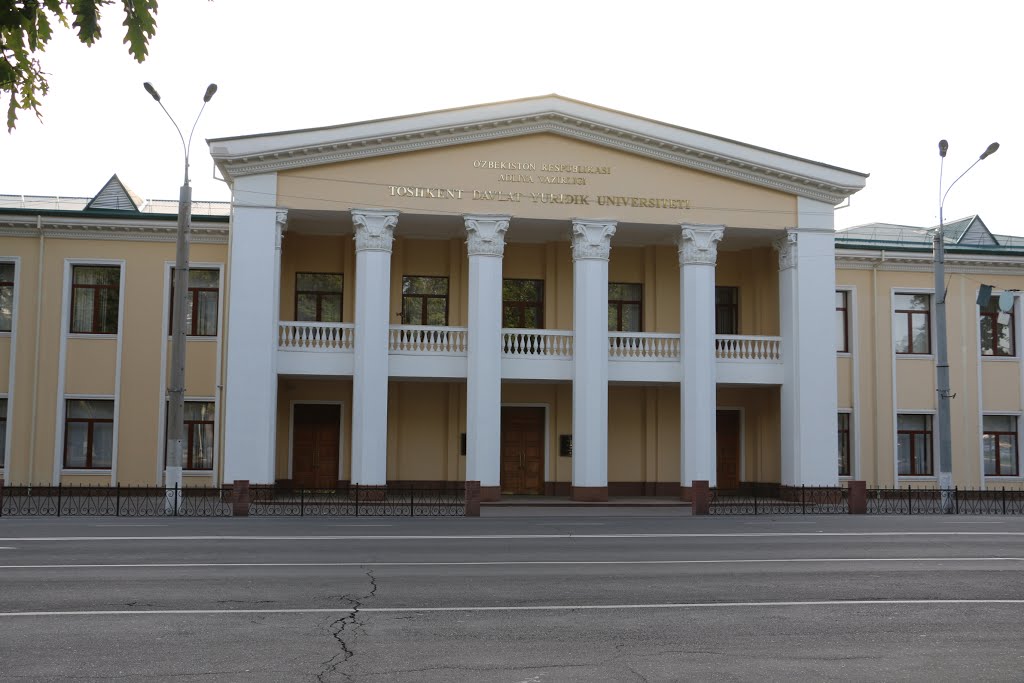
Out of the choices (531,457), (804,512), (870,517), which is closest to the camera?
(870,517)

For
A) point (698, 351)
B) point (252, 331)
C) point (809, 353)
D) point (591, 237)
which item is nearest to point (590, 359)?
point (698, 351)

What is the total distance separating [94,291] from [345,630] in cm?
2444

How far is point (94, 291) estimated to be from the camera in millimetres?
30516

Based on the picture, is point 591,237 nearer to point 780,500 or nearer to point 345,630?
point 780,500

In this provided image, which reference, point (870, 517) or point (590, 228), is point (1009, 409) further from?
point (590, 228)

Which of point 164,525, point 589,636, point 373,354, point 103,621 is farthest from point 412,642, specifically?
point 373,354

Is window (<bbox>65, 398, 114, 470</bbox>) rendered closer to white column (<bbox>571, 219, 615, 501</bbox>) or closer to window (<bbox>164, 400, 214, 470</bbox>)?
window (<bbox>164, 400, 214, 470</bbox>)

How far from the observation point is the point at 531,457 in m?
32.2

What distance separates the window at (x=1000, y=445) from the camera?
3375cm

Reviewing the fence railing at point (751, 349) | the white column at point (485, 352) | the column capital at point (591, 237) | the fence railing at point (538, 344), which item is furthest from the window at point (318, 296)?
the fence railing at point (751, 349)

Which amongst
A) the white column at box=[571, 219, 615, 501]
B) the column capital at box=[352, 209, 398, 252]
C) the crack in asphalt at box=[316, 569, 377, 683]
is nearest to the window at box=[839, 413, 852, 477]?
the white column at box=[571, 219, 615, 501]

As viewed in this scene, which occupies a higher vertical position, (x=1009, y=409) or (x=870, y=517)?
(x=1009, y=409)

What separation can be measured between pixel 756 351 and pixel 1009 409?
9.84 metres

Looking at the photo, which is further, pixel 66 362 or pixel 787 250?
pixel 787 250
